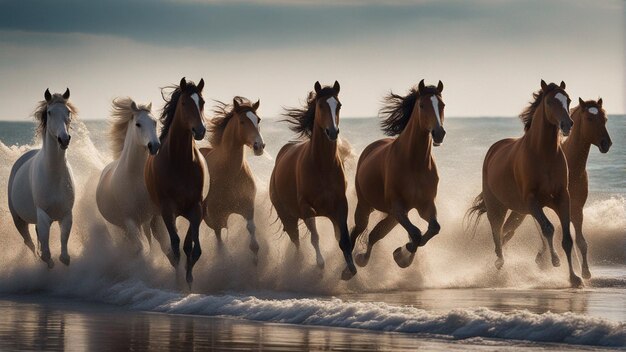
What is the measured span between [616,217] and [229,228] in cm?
829

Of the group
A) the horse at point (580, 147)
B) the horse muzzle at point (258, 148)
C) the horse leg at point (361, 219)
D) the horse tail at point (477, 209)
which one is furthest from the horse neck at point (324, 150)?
the horse tail at point (477, 209)

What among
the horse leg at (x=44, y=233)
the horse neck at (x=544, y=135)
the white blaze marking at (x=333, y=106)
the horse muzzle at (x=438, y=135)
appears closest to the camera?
the horse muzzle at (x=438, y=135)

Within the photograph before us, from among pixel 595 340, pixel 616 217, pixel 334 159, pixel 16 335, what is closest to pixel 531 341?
pixel 595 340

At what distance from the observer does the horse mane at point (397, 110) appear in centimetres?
1723

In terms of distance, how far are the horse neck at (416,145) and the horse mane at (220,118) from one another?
2.35 metres

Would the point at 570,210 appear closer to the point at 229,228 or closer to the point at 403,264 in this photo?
the point at 403,264

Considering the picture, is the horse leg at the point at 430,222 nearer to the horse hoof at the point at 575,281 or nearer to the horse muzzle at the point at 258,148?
the horse hoof at the point at 575,281

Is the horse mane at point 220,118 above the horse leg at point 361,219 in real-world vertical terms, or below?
above

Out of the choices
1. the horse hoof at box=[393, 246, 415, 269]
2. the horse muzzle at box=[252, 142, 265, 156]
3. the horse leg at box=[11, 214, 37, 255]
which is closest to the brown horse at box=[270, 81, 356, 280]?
the horse muzzle at box=[252, 142, 265, 156]

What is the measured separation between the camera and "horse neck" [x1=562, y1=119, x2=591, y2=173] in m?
18.6

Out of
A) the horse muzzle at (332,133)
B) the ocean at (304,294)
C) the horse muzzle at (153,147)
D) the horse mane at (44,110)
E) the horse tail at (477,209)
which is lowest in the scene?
the ocean at (304,294)

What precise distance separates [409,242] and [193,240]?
2.33m

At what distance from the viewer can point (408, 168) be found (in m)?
16.8

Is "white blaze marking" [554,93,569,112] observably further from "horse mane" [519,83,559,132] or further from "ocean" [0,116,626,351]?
"ocean" [0,116,626,351]
